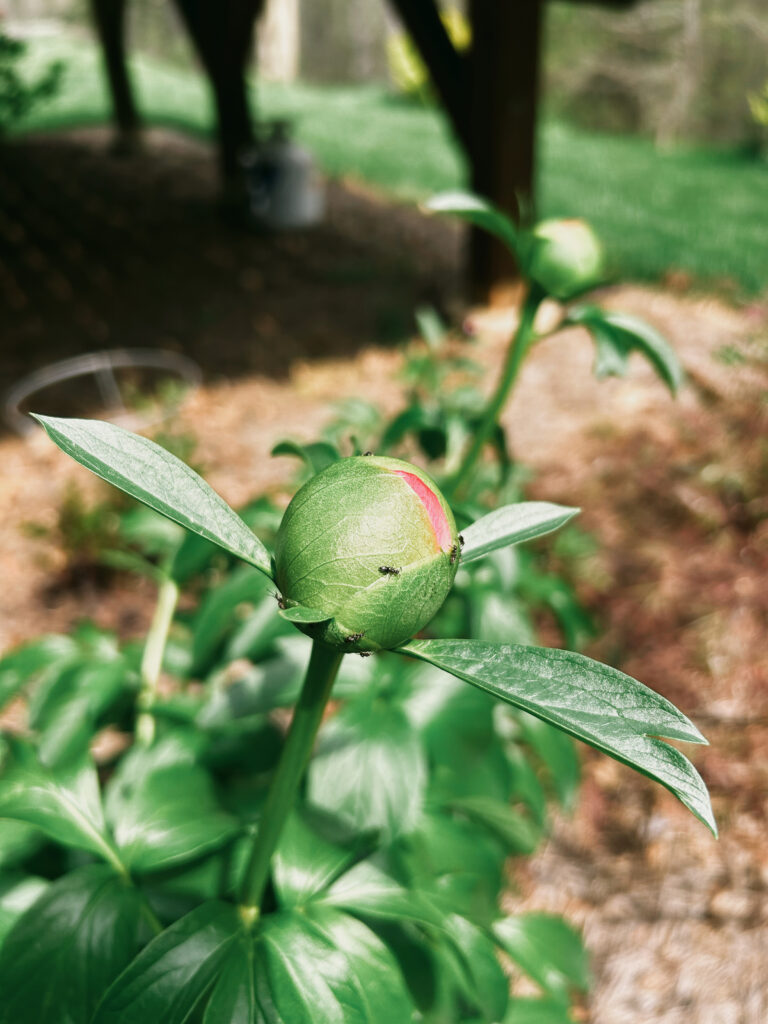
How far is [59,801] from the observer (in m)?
0.80

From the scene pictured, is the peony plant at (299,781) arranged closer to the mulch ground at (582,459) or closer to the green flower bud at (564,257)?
the green flower bud at (564,257)

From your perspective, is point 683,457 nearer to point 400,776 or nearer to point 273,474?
point 273,474

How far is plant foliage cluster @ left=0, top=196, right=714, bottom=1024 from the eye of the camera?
0.47 m

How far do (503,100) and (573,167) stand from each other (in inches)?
151

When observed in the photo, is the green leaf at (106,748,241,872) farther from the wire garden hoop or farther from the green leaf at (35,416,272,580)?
the wire garden hoop

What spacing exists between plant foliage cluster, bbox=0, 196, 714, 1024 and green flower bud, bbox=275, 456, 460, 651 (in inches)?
0.9

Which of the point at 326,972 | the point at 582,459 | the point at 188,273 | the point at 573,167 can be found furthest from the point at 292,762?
the point at 573,167

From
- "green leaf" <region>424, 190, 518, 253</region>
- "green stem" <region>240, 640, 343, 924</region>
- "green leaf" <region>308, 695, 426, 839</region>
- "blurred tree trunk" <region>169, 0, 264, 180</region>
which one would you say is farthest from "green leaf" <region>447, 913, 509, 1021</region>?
"blurred tree trunk" <region>169, 0, 264, 180</region>

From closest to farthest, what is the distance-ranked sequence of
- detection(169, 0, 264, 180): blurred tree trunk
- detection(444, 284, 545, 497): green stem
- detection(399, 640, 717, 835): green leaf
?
detection(399, 640, 717, 835): green leaf < detection(444, 284, 545, 497): green stem < detection(169, 0, 264, 180): blurred tree trunk

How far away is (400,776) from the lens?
902mm

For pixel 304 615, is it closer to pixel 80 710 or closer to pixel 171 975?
pixel 171 975

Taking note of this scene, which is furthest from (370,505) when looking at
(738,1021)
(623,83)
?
(623,83)

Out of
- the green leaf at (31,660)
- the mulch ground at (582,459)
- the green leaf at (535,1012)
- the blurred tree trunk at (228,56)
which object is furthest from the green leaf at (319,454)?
the blurred tree trunk at (228,56)

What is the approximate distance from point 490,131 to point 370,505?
378 centimetres
